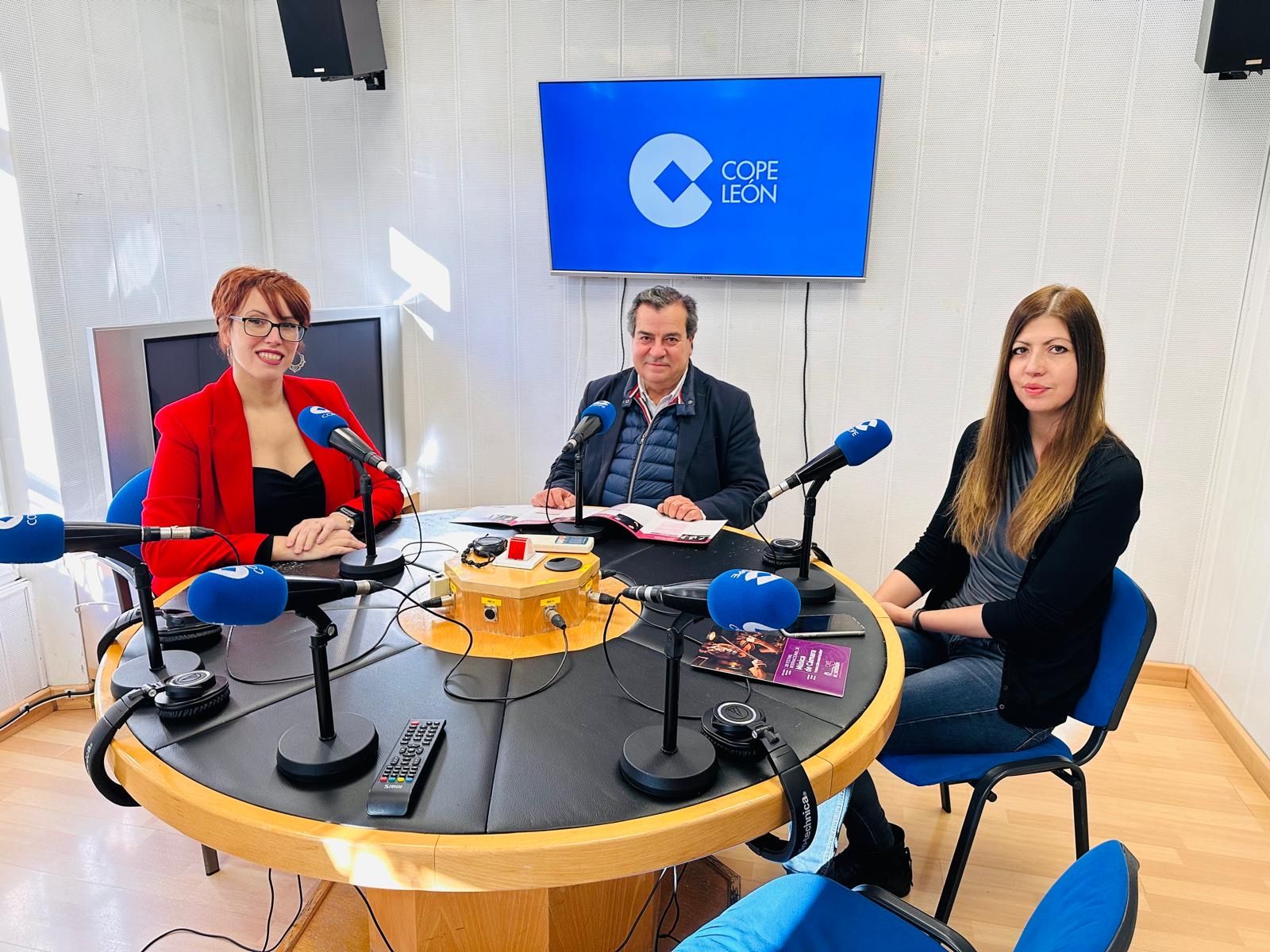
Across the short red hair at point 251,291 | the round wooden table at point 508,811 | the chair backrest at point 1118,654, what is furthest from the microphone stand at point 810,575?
the short red hair at point 251,291

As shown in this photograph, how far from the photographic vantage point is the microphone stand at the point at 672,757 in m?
1.09

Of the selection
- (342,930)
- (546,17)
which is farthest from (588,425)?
(546,17)

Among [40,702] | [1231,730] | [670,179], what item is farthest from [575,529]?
[1231,730]

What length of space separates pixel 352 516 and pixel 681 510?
886mm

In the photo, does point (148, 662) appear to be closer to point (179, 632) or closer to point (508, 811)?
point (179, 632)

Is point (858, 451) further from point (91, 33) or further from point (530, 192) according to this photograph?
point (91, 33)

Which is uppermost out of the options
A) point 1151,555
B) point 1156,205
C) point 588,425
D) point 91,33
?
point 91,33

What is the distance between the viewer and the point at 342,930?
192 cm

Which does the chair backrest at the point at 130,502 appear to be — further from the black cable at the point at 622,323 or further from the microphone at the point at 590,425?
the black cable at the point at 622,323

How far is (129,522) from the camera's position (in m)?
2.22

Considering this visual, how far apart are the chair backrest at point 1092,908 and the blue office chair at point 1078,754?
0.72 metres

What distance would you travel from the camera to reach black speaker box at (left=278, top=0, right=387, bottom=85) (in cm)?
300

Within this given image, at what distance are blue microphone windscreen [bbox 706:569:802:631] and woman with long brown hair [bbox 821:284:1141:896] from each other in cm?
83

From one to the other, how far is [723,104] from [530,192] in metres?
0.86
